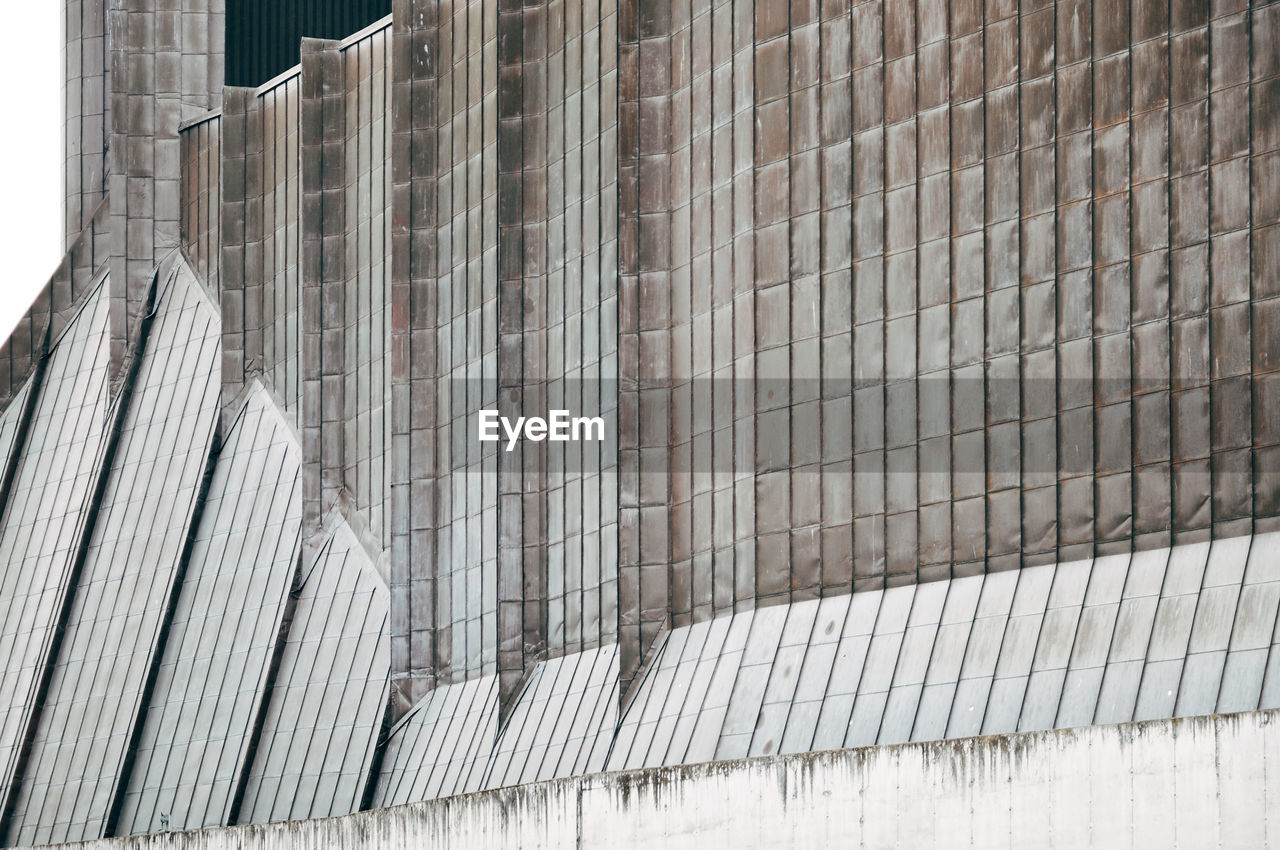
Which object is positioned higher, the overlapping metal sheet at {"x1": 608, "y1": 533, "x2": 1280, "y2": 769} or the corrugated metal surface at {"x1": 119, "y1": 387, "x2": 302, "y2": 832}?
the overlapping metal sheet at {"x1": 608, "y1": 533, "x2": 1280, "y2": 769}

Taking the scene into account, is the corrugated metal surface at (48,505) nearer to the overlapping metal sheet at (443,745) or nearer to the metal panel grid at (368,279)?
the metal panel grid at (368,279)

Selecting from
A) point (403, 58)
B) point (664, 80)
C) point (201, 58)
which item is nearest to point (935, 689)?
point (664, 80)

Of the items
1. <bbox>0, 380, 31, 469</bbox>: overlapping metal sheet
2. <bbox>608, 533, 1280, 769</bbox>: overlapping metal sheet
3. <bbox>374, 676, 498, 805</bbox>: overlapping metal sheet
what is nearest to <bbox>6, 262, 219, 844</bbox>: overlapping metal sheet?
<bbox>0, 380, 31, 469</bbox>: overlapping metal sheet

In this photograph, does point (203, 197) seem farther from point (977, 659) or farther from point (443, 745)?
point (977, 659)

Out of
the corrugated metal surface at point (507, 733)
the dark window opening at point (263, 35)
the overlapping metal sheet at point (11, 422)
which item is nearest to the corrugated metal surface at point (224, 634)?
the corrugated metal surface at point (507, 733)

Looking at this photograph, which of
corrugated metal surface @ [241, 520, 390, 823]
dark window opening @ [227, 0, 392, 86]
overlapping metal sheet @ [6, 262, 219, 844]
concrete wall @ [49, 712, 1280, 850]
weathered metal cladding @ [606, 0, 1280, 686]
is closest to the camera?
concrete wall @ [49, 712, 1280, 850]

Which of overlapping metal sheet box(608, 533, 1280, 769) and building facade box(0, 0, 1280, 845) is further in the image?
building facade box(0, 0, 1280, 845)

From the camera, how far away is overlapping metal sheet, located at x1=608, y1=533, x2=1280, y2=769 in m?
27.3

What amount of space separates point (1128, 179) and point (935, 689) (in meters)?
7.16

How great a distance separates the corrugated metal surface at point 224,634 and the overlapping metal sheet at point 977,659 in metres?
12.8

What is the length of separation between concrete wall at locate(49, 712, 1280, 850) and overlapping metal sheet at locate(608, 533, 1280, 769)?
4.61 metres

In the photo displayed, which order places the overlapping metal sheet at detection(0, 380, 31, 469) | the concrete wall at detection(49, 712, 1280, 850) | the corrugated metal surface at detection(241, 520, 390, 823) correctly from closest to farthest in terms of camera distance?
1. the concrete wall at detection(49, 712, 1280, 850)
2. the corrugated metal surface at detection(241, 520, 390, 823)
3. the overlapping metal sheet at detection(0, 380, 31, 469)

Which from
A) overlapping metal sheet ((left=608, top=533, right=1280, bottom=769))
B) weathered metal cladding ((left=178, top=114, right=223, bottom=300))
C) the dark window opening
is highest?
the dark window opening

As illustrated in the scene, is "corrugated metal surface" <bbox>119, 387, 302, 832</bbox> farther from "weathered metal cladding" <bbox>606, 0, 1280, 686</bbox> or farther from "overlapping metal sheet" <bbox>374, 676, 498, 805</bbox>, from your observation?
"weathered metal cladding" <bbox>606, 0, 1280, 686</bbox>
